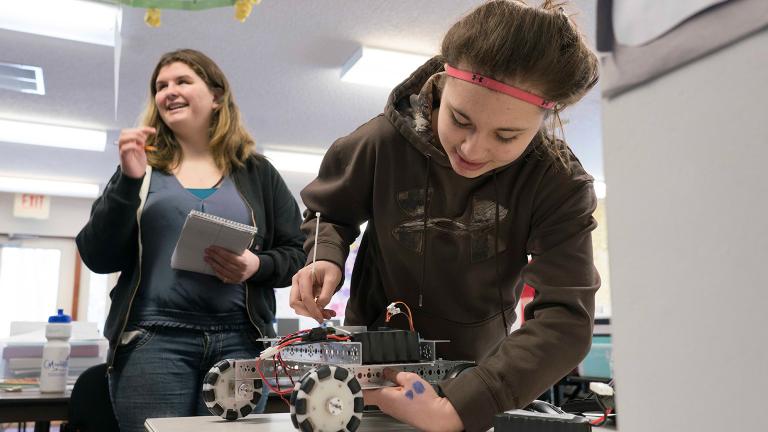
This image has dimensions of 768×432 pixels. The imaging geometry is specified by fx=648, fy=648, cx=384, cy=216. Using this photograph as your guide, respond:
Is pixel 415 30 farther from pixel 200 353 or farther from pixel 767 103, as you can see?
pixel 767 103

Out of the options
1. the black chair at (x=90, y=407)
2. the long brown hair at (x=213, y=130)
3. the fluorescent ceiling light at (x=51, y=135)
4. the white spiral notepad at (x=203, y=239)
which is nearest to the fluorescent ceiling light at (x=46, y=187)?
the fluorescent ceiling light at (x=51, y=135)

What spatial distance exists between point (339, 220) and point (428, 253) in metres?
0.18

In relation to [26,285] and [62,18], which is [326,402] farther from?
[26,285]

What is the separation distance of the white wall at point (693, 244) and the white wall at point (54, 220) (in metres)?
8.23

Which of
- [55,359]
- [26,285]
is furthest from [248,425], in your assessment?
[26,285]

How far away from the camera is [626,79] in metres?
0.32

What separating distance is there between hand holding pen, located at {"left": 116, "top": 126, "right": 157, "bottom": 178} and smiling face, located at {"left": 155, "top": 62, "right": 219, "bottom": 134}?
0.16 metres

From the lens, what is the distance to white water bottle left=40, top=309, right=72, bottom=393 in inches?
83.4

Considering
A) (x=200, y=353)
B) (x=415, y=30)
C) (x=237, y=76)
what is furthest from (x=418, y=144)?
(x=237, y=76)

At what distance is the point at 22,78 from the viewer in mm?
4258

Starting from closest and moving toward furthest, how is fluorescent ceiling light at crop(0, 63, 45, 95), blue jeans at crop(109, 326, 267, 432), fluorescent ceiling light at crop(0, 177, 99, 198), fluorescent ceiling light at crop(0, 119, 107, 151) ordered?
1. blue jeans at crop(109, 326, 267, 432)
2. fluorescent ceiling light at crop(0, 63, 45, 95)
3. fluorescent ceiling light at crop(0, 119, 107, 151)
4. fluorescent ceiling light at crop(0, 177, 99, 198)

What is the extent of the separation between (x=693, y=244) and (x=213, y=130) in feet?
5.01

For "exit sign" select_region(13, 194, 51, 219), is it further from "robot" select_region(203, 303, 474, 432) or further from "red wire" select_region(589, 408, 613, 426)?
"red wire" select_region(589, 408, 613, 426)

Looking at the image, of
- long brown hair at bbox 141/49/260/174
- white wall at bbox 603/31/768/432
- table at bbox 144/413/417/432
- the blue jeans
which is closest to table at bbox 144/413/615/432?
table at bbox 144/413/417/432
